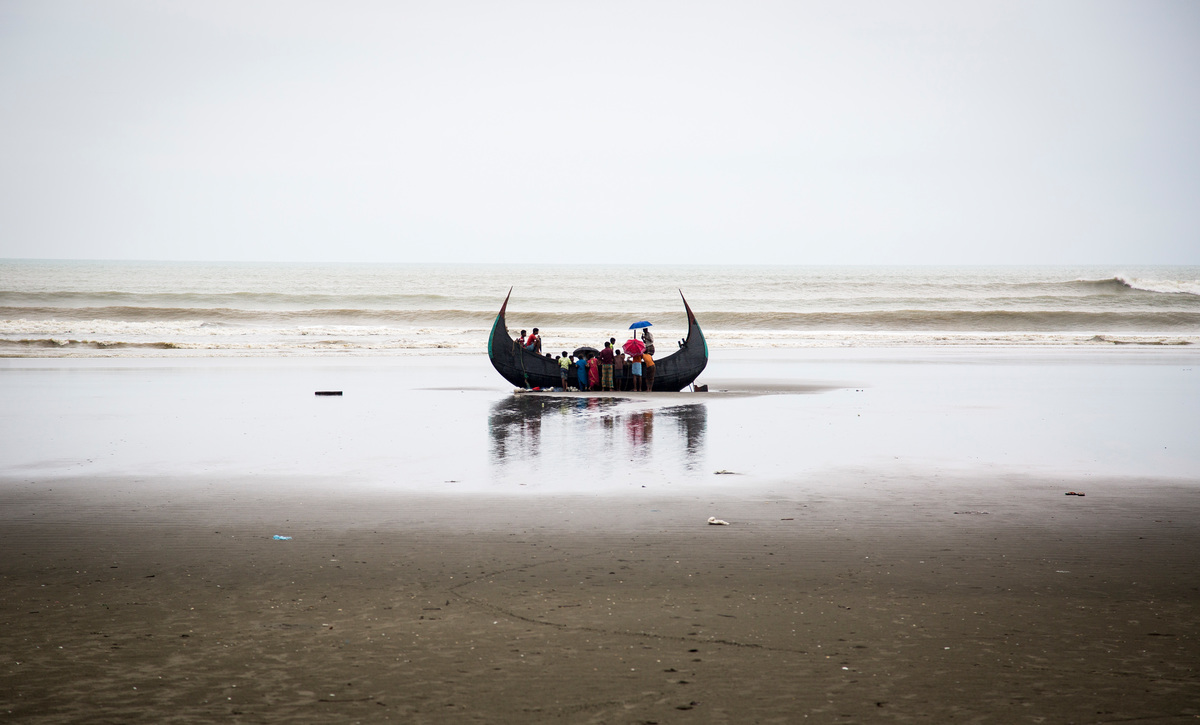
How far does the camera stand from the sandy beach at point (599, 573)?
4.59 metres

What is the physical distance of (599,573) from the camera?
656 centimetres

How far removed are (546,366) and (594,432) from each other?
7.04m

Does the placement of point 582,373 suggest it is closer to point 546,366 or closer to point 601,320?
point 546,366

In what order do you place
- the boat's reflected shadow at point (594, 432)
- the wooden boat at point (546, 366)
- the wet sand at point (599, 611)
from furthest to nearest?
the wooden boat at point (546, 366)
the boat's reflected shadow at point (594, 432)
the wet sand at point (599, 611)

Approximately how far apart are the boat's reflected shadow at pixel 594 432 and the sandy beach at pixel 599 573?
11cm

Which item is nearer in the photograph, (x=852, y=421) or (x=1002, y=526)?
(x=1002, y=526)

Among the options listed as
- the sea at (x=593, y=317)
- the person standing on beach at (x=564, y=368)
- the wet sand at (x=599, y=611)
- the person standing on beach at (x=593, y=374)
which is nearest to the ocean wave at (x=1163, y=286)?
the sea at (x=593, y=317)

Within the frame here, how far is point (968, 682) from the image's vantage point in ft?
15.5

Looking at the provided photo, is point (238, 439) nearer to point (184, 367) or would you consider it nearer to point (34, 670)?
point (34, 670)

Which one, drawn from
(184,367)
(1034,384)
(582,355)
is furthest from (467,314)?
(1034,384)

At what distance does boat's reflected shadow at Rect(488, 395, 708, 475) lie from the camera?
11.6m

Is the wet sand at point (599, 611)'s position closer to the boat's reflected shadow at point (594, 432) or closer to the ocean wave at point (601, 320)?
the boat's reflected shadow at point (594, 432)

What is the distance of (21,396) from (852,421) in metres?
16.6

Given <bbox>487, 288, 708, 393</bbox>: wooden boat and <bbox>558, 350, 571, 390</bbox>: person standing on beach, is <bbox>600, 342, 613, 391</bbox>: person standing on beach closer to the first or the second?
<bbox>558, 350, 571, 390</bbox>: person standing on beach
